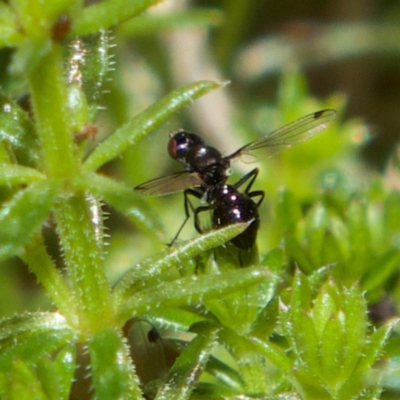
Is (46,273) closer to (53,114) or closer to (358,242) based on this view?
(53,114)

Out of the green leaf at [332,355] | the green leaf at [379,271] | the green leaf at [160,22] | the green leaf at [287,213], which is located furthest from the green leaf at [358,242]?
the green leaf at [160,22]

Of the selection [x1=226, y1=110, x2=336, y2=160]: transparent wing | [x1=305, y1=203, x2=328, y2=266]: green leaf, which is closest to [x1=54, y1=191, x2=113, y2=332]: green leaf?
[x1=305, y1=203, x2=328, y2=266]: green leaf

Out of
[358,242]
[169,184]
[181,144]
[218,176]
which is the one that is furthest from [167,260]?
[181,144]

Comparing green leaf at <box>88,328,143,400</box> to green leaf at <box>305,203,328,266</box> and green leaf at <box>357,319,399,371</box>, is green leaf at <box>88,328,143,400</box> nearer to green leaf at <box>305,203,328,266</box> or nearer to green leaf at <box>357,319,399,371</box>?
green leaf at <box>357,319,399,371</box>

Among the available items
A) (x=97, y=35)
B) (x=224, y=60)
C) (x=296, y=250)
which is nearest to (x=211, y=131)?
(x=224, y=60)

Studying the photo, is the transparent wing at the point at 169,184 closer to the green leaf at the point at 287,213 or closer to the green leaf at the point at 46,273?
the green leaf at the point at 287,213
